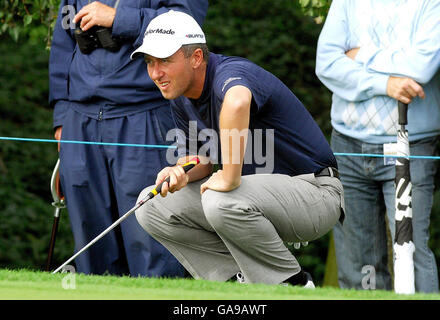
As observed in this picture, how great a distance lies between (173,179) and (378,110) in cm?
128

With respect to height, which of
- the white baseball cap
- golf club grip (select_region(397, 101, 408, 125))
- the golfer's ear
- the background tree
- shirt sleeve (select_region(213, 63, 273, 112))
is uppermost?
the white baseball cap

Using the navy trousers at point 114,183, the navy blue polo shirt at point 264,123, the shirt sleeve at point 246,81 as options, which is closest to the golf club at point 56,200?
the navy trousers at point 114,183

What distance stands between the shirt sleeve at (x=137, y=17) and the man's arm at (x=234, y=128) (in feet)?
3.57

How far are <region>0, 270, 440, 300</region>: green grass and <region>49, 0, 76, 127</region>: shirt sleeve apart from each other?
1.61 m

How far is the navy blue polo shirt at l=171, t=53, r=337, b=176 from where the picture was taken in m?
5.25

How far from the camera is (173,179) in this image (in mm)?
5336

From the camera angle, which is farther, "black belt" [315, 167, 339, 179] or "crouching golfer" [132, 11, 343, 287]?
"black belt" [315, 167, 339, 179]

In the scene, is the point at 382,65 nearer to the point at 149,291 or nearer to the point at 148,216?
the point at 148,216

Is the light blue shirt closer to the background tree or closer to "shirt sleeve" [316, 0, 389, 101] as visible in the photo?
"shirt sleeve" [316, 0, 389, 101]

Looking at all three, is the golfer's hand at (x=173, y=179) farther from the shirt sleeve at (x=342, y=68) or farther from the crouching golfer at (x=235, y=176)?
the shirt sleeve at (x=342, y=68)

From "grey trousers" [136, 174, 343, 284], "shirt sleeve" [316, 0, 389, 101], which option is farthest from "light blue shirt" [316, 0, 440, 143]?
"grey trousers" [136, 174, 343, 284]

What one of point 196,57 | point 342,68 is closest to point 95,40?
point 196,57
